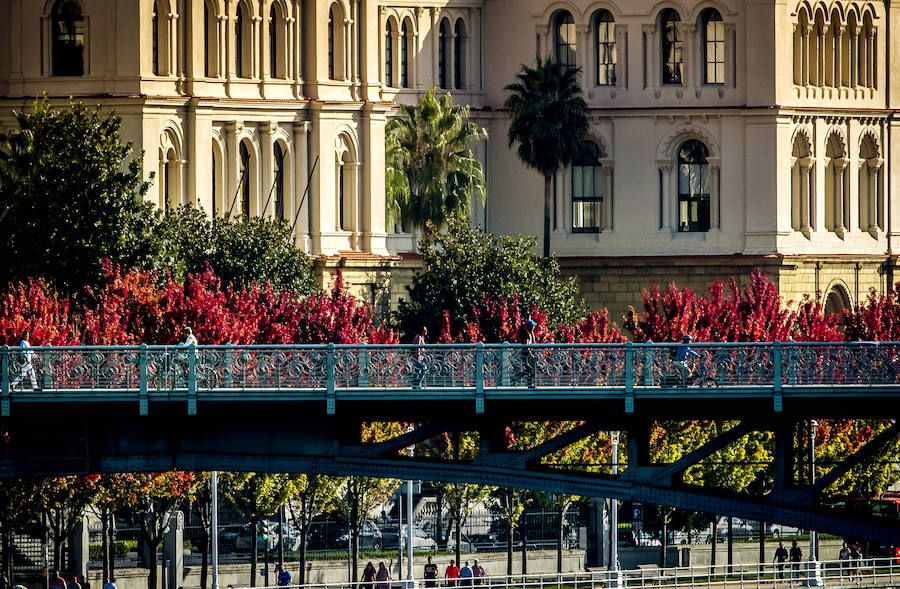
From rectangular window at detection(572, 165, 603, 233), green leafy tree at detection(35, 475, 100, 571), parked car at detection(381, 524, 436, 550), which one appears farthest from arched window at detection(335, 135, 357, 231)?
green leafy tree at detection(35, 475, 100, 571)

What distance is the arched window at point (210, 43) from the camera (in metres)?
99.4

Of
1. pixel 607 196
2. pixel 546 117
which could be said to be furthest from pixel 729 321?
pixel 607 196

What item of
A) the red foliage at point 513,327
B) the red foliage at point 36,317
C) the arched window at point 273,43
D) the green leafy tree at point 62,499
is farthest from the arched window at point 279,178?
the green leafy tree at point 62,499

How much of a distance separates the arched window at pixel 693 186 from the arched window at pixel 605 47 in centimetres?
365

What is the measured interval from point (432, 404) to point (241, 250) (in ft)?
113

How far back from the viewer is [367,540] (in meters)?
87.8

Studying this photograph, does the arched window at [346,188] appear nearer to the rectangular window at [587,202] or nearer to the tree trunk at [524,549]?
the rectangular window at [587,202]

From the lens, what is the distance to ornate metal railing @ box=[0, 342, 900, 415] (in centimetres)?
5844

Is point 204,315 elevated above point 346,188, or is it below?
below

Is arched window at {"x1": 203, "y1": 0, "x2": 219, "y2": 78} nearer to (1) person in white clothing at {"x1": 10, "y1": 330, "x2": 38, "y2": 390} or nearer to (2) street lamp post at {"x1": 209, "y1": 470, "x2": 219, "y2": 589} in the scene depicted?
(2) street lamp post at {"x1": 209, "y1": 470, "x2": 219, "y2": 589}

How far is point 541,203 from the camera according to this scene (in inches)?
4673

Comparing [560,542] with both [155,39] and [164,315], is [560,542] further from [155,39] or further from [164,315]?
[155,39]

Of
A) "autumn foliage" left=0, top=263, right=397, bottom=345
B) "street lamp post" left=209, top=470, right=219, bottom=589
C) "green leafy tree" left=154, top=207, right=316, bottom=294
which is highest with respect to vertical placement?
"green leafy tree" left=154, top=207, right=316, bottom=294

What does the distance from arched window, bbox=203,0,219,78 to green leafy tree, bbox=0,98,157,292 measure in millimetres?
16381
